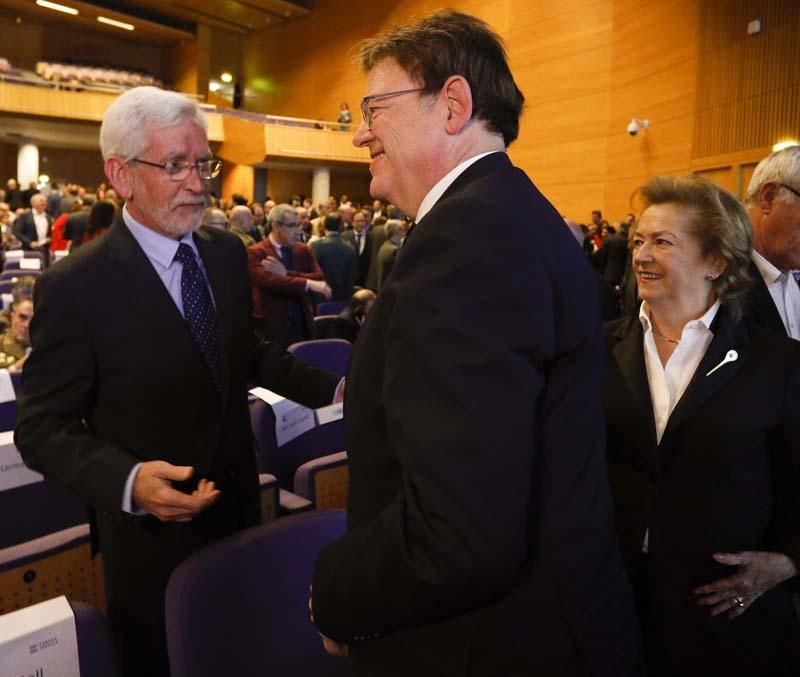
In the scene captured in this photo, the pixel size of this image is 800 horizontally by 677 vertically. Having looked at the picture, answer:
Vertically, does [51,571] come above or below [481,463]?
below

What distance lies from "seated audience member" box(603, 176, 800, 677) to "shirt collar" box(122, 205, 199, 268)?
3.54 ft

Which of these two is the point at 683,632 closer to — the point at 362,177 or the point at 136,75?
the point at 362,177

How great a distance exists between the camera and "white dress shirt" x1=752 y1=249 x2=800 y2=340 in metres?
2.06

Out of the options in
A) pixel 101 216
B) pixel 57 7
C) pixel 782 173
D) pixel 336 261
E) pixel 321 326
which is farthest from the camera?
pixel 57 7

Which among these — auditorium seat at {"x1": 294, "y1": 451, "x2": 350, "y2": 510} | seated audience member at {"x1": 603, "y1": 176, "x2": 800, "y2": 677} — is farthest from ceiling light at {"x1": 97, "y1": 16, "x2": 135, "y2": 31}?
seated audience member at {"x1": 603, "y1": 176, "x2": 800, "y2": 677}

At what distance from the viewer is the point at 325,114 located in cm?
2405

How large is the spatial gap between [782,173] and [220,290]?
63.2 inches

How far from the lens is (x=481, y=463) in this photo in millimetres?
782

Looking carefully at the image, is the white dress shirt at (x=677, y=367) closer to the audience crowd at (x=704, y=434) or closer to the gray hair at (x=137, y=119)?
the audience crowd at (x=704, y=434)

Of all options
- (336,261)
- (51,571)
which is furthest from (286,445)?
(336,261)

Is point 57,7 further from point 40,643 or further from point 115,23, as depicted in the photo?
point 40,643

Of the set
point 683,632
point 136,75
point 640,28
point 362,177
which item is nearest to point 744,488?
point 683,632

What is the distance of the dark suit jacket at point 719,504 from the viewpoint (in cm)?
154

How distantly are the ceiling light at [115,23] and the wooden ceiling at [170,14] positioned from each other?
7.0 inches
